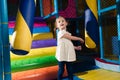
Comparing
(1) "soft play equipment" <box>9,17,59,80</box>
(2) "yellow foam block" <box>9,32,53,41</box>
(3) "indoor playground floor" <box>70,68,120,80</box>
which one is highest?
(2) "yellow foam block" <box>9,32,53,41</box>

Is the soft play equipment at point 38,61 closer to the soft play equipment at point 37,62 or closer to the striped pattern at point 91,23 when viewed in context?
the soft play equipment at point 37,62

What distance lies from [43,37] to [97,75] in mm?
1120

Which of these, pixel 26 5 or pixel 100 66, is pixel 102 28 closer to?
pixel 100 66

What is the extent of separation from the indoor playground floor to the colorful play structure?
0.10ft

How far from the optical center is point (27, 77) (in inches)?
93.2

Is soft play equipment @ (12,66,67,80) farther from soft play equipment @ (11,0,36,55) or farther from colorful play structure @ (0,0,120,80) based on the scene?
soft play equipment @ (11,0,36,55)

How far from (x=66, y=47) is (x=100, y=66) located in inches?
45.6

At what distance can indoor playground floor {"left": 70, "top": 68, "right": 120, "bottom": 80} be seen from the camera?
99.9 inches

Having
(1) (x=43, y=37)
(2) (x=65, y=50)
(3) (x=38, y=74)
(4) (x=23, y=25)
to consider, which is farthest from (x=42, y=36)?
(4) (x=23, y=25)

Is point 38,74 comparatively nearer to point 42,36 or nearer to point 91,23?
point 42,36

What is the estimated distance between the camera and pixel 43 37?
3.18 meters

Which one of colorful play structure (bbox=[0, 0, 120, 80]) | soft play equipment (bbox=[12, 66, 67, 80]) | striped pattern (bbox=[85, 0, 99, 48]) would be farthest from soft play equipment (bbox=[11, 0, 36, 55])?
soft play equipment (bbox=[12, 66, 67, 80])

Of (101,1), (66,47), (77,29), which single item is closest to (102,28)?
(101,1)

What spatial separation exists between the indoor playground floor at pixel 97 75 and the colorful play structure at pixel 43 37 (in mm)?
30
